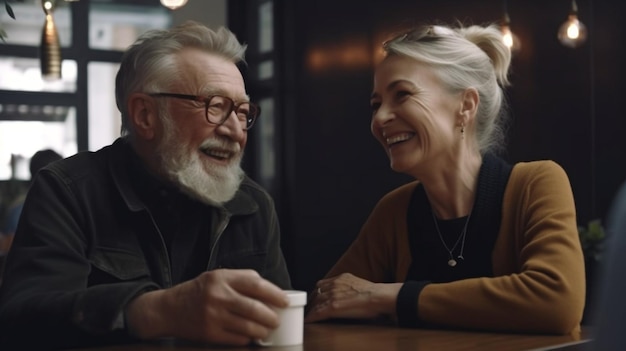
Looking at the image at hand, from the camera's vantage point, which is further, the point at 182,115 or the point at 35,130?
the point at 35,130

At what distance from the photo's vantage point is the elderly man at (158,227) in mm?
1793

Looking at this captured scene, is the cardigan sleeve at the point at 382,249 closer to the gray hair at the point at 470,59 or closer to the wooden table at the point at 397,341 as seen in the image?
the gray hair at the point at 470,59

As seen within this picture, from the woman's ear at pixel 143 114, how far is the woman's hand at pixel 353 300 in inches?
22.9

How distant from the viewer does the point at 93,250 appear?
7.22 feet

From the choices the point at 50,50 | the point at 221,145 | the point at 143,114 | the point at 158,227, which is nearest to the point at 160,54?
the point at 143,114

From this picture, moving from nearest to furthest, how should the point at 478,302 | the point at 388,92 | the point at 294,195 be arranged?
the point at 478,302 < the point at 388,92 < the point at 294,195

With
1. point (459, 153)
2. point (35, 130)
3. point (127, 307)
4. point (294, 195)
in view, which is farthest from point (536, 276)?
point (35, 130)

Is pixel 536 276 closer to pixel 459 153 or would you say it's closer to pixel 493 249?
pixel 493 249

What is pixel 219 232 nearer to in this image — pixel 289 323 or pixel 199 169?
pixel 199 169

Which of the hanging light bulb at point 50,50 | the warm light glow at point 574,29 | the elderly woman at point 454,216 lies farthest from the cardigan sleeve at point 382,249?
the warm light glow at point 574,29

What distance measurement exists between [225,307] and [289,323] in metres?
0.12

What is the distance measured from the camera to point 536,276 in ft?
7.19

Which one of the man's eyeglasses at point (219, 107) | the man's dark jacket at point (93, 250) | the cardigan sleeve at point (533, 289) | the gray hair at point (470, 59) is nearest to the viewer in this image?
the man's dark jacket at point (93, 250)

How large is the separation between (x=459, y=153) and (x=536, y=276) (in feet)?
1.76
